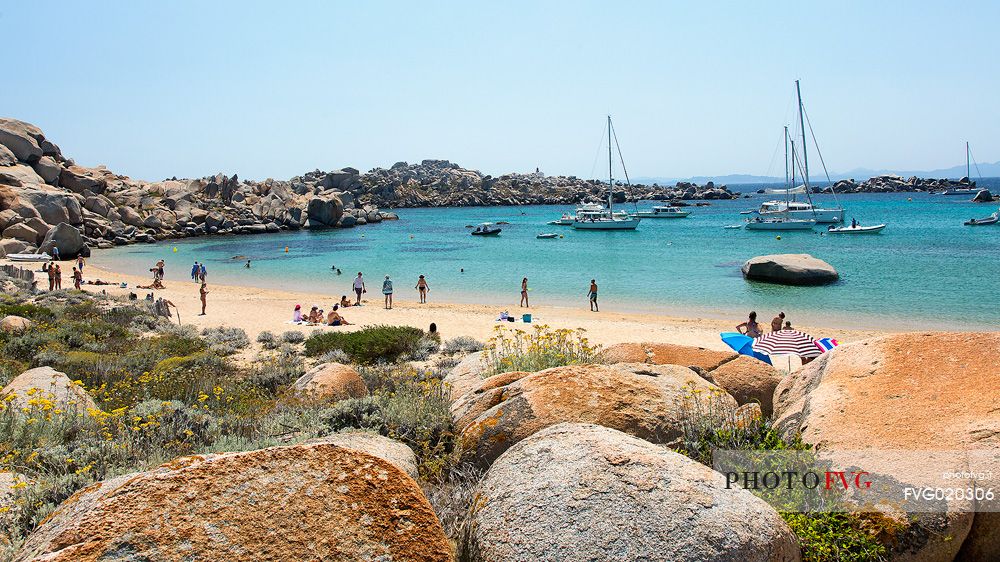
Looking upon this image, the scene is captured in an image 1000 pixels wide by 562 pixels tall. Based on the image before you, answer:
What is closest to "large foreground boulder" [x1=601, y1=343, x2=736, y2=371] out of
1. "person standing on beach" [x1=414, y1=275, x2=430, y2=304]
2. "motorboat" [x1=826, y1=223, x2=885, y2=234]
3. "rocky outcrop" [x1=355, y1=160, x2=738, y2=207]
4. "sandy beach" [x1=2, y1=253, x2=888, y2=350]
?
"sandy beach" [x1=2, y1=253, x2=888, y2=350]

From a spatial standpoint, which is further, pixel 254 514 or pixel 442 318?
pixel 442 318

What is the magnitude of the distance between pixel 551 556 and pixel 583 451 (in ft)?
2.06

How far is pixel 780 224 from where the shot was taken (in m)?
60.0

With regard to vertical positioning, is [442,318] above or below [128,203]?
below

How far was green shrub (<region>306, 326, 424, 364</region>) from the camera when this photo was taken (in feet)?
42.7

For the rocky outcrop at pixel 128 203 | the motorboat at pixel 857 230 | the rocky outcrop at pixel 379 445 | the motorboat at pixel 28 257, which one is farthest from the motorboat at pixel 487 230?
the rocky outcrop at pixel 379 445

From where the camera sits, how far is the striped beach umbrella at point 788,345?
1124 centimetres

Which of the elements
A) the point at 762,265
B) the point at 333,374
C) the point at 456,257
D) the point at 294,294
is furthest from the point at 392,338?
the point at 456,257

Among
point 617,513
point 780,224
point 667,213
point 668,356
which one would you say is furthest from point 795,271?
point 667,213

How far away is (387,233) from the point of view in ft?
232

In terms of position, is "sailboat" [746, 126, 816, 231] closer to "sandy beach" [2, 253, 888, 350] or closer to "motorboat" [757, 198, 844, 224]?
"motorboat" [757, 198, 844, 224]

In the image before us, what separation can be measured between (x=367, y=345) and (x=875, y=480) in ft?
35.8

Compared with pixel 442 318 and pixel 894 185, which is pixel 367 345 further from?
pixel 894 185

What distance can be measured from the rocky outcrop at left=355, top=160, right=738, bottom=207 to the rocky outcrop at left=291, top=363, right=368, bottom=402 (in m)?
114
